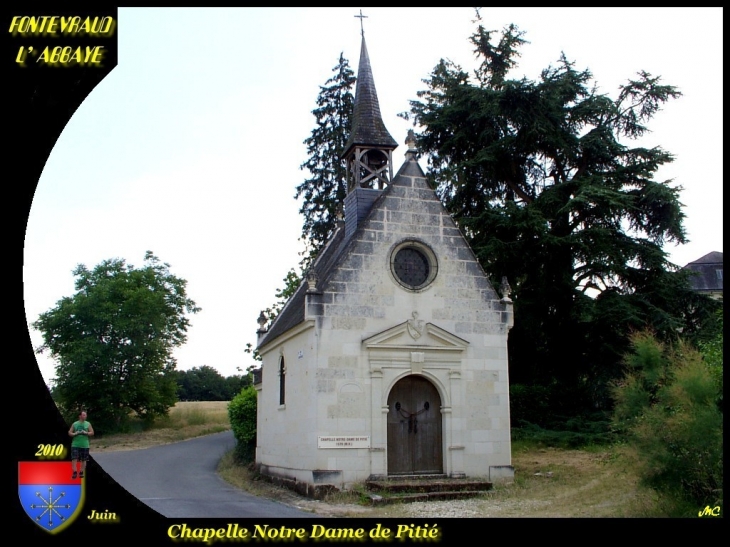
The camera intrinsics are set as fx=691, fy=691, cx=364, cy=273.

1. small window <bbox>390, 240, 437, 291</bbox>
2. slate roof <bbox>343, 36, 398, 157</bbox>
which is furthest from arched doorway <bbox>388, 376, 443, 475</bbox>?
slate roof <bbox>343, 36, 398, 157</bbox>

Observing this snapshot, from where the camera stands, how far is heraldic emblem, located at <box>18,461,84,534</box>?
23.5 ft

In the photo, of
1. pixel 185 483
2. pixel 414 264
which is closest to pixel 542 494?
pixel 414 264

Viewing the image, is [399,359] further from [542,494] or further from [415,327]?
[542,494]

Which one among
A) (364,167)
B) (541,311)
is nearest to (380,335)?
(364,167)

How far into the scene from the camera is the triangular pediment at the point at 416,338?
16.6 m

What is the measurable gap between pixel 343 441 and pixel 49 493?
30.4ft

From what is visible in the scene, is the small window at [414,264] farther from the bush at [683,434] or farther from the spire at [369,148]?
the bush at [683,434]

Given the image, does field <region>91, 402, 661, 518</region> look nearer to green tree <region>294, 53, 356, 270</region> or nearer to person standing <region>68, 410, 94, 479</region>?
person standing <region>68, 410, 94, 479</region>

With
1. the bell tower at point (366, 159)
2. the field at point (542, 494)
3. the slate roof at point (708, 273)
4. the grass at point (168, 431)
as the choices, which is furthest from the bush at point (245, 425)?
the slate roof at point (708, 273)

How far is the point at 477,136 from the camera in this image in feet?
96.5

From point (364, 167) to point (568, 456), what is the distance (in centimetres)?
1070

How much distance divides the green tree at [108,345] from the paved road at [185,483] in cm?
571

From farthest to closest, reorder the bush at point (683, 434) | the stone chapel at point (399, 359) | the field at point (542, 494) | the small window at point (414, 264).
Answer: the small window at point (414, 264)
the stone chapel at point (399, 359)
the field at point (542, 494)
the bush at point (683, 434)

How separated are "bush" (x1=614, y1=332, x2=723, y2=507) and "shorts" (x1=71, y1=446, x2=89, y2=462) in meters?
8.35
